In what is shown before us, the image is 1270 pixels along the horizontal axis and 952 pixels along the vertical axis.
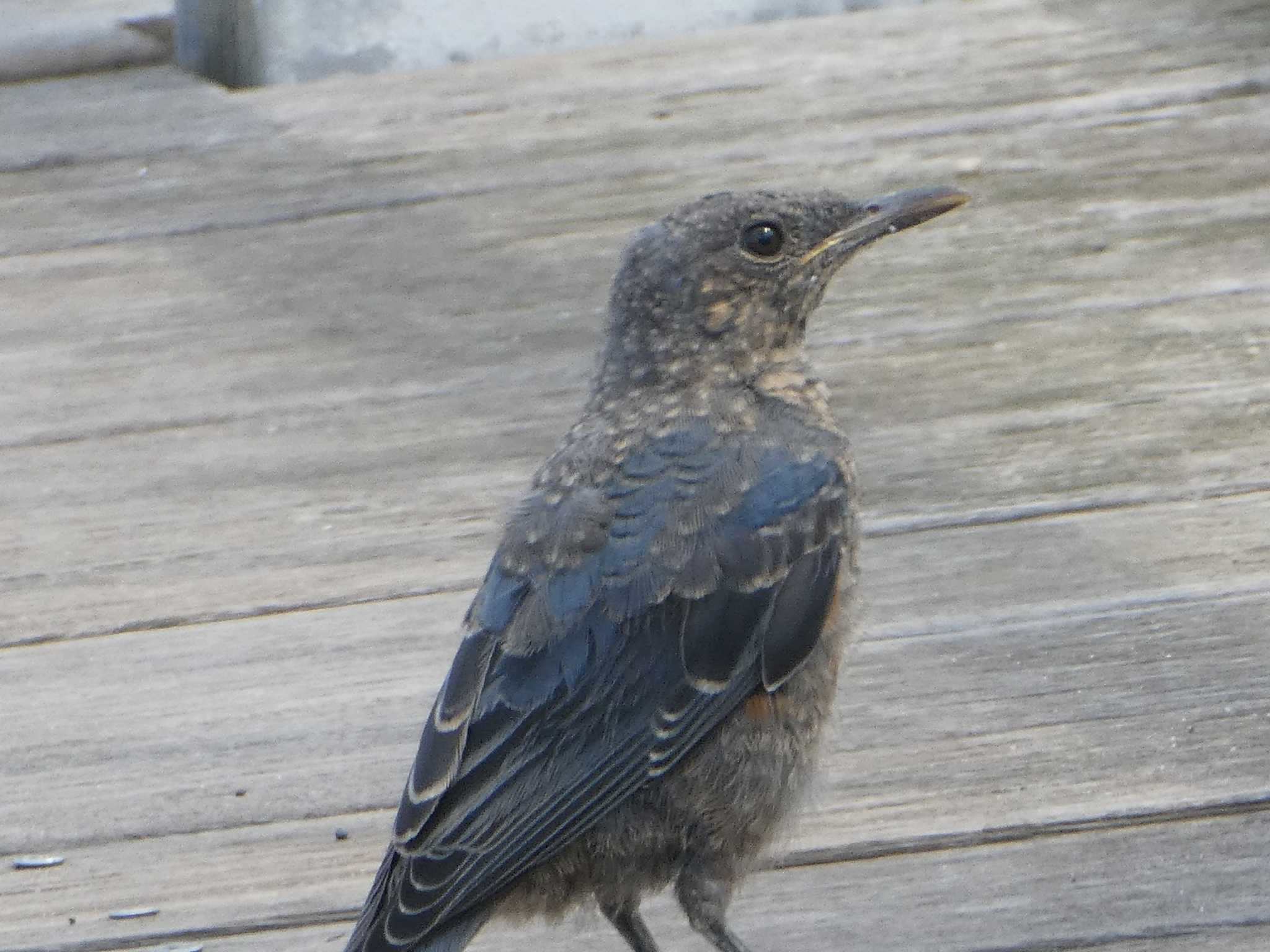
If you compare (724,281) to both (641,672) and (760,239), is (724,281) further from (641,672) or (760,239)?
(641,672)

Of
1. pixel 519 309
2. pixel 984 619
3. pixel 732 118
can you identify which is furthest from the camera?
pixel 732 118

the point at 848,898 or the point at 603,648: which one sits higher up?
the point at 603,648

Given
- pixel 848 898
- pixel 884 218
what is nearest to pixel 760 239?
pixel 884 218

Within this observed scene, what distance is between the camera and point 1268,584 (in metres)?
3.33

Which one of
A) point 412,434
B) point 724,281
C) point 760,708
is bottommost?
point 412,434

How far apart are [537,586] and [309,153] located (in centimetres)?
311

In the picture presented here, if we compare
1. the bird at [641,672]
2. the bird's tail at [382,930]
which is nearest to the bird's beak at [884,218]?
the bird at [641,672]

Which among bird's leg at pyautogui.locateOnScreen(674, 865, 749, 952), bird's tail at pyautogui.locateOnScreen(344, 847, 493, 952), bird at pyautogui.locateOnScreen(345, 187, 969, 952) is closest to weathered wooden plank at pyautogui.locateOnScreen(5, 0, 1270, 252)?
bird at pyautogui.locateOnScreen(345, 187, 969, 952)

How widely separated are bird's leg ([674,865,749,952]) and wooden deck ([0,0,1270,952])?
6 centimetres

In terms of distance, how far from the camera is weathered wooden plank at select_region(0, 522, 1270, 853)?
2.94 m

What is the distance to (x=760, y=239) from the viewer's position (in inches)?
123

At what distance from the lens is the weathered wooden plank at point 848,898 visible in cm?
264

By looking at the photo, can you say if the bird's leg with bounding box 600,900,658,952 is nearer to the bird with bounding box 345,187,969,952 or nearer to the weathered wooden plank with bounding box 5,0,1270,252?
the bird with bounding box 345,187,969,952

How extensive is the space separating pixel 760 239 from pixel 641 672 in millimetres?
753
